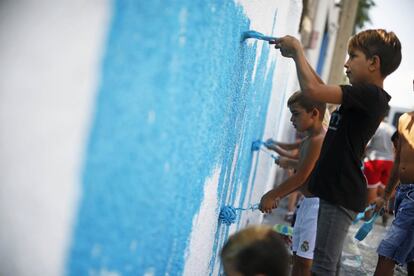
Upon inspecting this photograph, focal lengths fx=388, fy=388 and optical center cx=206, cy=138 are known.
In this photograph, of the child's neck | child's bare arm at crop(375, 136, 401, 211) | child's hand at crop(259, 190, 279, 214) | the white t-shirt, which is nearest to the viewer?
child's hand at crop(259, 190, 279, 214)

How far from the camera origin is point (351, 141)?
2.10m

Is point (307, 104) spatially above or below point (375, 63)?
below

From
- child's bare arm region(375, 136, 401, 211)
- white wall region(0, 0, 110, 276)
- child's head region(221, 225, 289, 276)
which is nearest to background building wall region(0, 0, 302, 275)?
white wall region(0, 0, 110, 276)

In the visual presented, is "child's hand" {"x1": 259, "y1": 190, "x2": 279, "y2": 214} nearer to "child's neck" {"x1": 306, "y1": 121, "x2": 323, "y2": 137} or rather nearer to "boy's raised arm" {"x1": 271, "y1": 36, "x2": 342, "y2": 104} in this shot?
"child's neck" {"x1": 306, "y1": 121, "x2": 323, "y2": 137}

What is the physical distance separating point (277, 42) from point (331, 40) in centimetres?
929

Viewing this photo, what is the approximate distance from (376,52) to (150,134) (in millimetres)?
1505

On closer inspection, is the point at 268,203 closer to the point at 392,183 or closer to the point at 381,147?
the point at 392,183

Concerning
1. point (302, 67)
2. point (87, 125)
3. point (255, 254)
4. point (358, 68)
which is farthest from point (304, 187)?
point (87, 125)

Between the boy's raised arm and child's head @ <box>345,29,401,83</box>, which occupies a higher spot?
child's head @ <box>345,29,401,83</box>

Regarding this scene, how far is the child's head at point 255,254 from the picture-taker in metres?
1.32

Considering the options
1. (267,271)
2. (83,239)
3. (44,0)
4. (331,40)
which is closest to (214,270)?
(267,271)

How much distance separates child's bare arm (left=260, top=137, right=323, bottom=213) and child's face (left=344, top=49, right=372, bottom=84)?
44cm

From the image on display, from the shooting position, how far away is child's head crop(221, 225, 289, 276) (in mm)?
1320

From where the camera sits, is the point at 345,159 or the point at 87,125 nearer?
the point at 87,125
